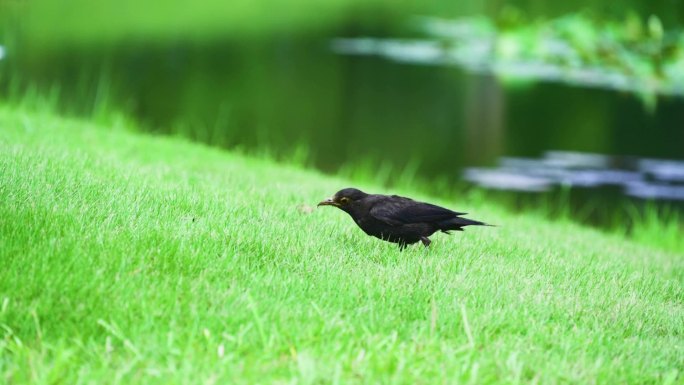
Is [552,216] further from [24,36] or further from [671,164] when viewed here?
[24,36]

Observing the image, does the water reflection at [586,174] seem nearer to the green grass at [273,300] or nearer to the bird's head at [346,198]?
the green grass at [273,300]

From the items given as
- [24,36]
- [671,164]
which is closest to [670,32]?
[671,164]

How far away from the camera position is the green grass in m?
2.88

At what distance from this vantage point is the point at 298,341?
303 cm

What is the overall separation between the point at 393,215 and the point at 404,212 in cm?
7

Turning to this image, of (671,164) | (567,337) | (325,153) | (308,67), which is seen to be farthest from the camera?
(308,67)

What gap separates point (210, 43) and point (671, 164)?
11.5m

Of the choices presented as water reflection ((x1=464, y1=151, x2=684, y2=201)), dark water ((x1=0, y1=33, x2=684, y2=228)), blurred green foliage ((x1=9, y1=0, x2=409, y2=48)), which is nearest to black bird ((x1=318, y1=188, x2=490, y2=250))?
dark water ((x1=0, y1=33, x2=684, y2=228))

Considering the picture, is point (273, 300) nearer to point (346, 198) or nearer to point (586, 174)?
point (346, 198)

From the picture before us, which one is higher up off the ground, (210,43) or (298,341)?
(210,43)

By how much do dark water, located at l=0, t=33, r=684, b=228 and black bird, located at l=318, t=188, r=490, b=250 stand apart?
6462mm

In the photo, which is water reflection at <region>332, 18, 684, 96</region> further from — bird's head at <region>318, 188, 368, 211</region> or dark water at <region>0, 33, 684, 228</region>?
bird's head at <region>318, 188, 368, 211</region>

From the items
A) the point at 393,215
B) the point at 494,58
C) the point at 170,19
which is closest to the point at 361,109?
the point at 494,58

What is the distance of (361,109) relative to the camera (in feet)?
50.2
